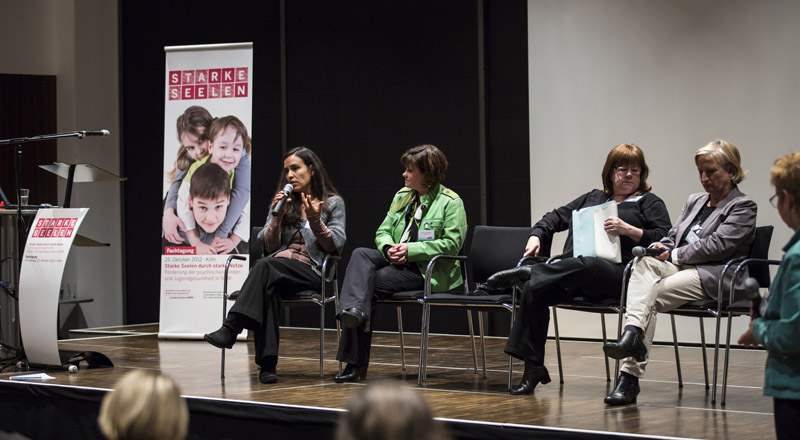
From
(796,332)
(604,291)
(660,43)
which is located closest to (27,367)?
(604,291)

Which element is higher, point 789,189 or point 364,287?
point 789,189

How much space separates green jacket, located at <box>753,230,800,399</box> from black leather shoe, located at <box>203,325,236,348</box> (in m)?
2.63

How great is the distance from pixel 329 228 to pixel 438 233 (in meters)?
0.55

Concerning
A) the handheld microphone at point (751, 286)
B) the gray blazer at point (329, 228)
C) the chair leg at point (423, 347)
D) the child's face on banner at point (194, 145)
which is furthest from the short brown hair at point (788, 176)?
the child's face on banner at point (194, 145)

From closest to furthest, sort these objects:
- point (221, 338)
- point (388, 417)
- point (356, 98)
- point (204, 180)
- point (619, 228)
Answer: point (388, 417) → point (619, 228) → point (221, 338) → point (204, 180) → point (356, 98)

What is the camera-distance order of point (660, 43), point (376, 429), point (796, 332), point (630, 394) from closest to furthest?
point (376, 429)
point (796, 332)
point (630, 394)
point (660, 43)

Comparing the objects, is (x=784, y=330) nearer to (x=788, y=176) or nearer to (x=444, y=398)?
(x=788, y=176)

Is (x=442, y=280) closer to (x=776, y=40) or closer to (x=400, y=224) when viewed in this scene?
(x=400, y=224)

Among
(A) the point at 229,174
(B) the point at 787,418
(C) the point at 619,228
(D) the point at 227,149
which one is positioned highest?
(D) the point at 227,149

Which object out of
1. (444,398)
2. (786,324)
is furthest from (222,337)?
(786,324)

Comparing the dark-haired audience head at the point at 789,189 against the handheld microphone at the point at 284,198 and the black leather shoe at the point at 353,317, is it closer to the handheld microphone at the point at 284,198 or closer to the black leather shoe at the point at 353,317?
the black leather shoe at the point at 353,317

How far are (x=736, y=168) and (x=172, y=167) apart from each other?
14.2ft

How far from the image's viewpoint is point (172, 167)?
6.84 meters

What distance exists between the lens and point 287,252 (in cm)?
459
